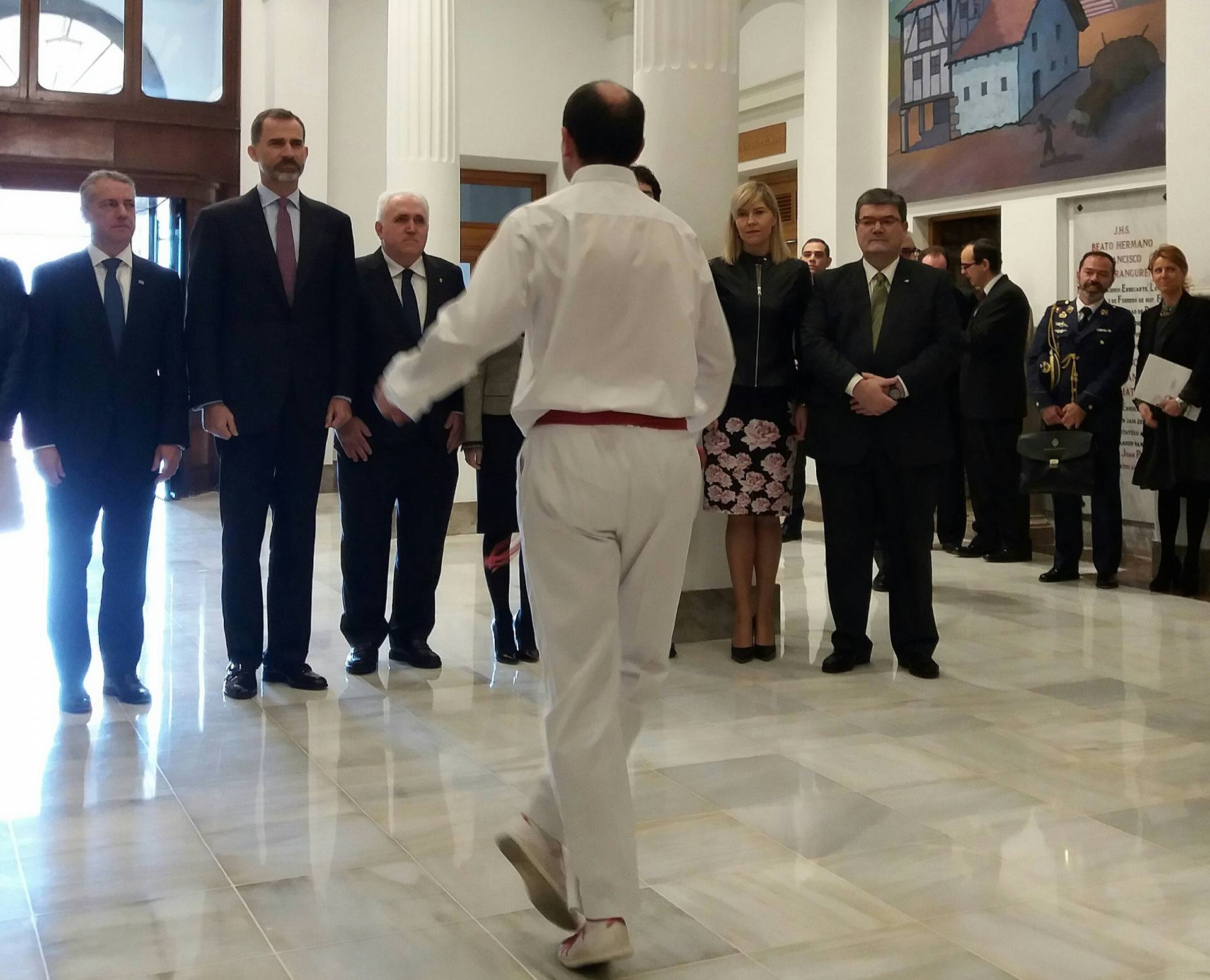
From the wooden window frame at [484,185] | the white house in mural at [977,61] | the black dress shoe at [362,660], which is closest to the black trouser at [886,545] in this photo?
the black dress shoe at [362,660]

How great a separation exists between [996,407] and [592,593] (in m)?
6.15

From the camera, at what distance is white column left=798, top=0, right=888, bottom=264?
10.8 metres

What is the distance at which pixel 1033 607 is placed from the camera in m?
6.58

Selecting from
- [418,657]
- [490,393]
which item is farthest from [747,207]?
[418,657]

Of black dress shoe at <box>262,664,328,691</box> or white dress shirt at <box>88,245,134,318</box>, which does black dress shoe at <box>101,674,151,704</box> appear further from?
white dress shirt at <box>88,245,134,318</box>

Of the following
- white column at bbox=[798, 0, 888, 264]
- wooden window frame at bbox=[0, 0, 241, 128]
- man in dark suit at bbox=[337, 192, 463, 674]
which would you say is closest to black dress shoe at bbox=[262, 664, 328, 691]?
man in dark suit at bbox=[337, 192, 463, 674]

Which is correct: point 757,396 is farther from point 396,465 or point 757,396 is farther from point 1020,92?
point 1020,92

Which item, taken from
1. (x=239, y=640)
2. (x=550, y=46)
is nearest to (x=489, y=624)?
(x=239, y=640)

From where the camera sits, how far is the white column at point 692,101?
5.75 m

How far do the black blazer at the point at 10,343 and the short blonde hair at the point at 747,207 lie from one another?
101 inches

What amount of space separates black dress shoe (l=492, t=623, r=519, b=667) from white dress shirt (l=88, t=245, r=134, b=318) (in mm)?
1838

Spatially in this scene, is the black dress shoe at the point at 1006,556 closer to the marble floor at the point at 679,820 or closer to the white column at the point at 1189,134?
the white column at the point at 1189,134

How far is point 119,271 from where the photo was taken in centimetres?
458

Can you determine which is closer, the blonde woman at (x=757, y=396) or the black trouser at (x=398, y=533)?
the black trouser at (x=398, y=533)
